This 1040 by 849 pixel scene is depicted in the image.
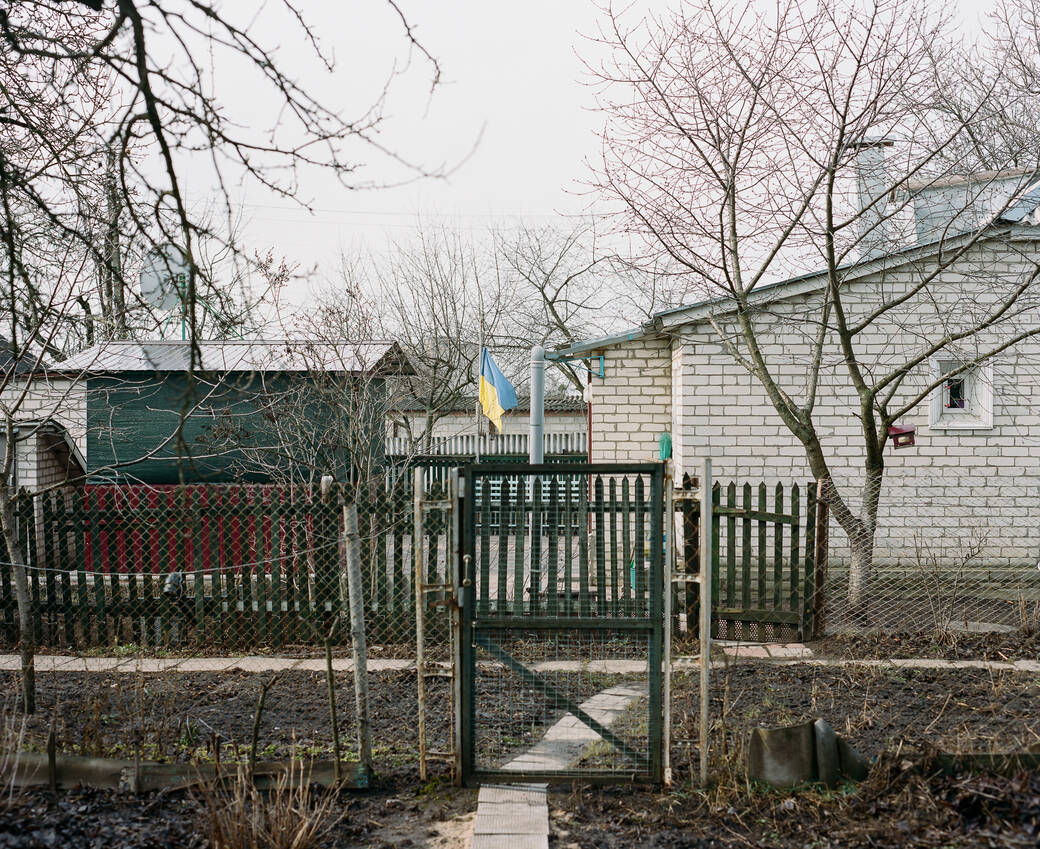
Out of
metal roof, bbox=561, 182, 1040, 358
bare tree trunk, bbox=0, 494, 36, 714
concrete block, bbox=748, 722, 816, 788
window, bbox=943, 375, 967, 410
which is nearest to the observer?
concrete block, bbox=748, 722, 816, 788

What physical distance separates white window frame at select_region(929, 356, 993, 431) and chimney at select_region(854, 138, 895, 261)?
6.50 feet

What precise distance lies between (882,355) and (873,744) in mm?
6262

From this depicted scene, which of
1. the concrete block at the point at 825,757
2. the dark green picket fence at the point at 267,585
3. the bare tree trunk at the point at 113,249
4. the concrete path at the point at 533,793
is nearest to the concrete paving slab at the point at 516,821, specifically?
the concrete path at the point at 533,793

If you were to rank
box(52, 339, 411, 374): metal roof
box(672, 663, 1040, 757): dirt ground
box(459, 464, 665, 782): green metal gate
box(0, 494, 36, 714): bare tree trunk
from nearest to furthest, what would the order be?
1. box(459, 464, 665, 782): green metal gate
2. box(672, 663, 1040, 757): dirt ground
3. box(0, 494, 36, 714): bare tree trunk
4. box(52, 339, 411, 374): metal roof

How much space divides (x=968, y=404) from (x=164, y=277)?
9.28 m

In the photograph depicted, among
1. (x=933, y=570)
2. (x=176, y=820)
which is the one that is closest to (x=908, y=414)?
(x=933, y=570)

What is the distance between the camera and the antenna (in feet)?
13.3

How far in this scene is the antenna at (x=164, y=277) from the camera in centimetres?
405

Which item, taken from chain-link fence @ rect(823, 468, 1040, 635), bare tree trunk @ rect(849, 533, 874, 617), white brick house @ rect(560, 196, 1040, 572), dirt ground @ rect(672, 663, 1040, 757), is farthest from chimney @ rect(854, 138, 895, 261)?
dirt ground @ rect(672, 663, 1040, 757)

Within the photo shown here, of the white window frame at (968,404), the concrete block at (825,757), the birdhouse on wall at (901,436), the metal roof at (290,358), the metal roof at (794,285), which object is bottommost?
the concrete block at (825,757)

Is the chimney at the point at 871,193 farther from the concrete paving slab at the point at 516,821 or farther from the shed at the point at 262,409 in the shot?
the concrete paving slab at the point at 516,821

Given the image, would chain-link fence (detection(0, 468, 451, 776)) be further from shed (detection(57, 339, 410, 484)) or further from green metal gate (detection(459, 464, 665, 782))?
green metal gate (detection(459, 464, 665, 782))

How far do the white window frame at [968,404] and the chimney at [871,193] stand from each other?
78.0 inches

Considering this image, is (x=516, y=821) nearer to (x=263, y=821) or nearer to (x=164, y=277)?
(x=263, y=821)
